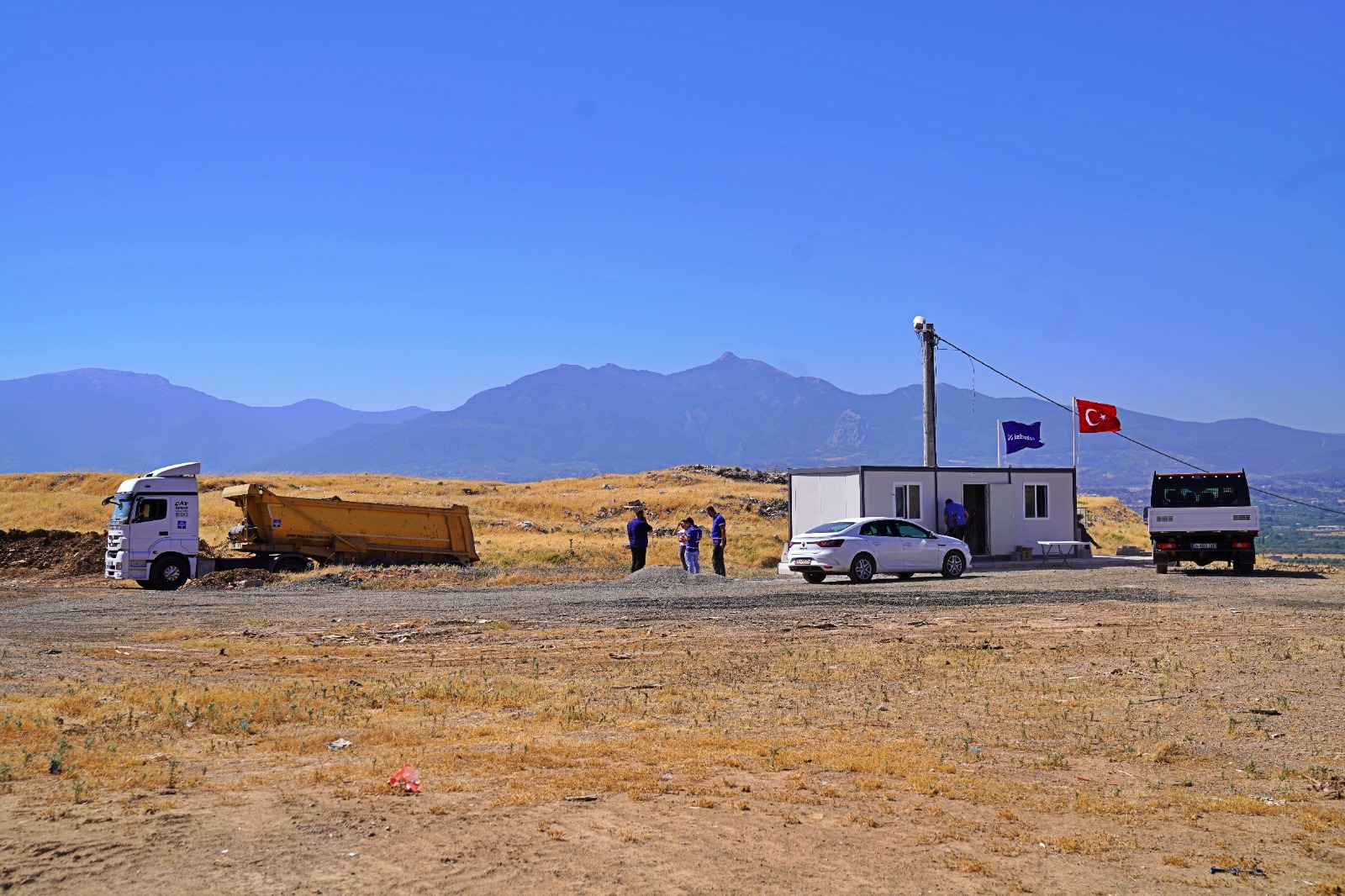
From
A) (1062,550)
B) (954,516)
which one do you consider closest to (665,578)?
(954,516)

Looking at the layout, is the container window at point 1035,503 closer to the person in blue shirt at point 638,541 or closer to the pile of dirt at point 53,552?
the person in blue shirt at point 638,541

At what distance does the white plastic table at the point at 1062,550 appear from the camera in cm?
3338

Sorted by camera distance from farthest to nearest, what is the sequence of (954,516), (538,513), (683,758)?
(538,513)
(954,516)
(683,758)

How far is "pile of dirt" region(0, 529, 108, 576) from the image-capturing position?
3391 centimetres

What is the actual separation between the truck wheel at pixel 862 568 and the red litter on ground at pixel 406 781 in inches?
776

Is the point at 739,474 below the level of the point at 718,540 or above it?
above

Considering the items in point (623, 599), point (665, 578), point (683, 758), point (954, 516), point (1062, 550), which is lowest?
point (683, 758)

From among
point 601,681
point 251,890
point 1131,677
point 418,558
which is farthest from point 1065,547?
point 251,890

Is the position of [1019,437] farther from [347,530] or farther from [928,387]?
[347,530]

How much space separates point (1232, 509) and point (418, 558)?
21.9 m

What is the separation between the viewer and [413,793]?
732cm

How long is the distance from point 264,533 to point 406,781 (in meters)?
25.9

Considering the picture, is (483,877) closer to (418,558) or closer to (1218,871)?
(1218,871)

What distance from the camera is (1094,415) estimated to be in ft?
123
